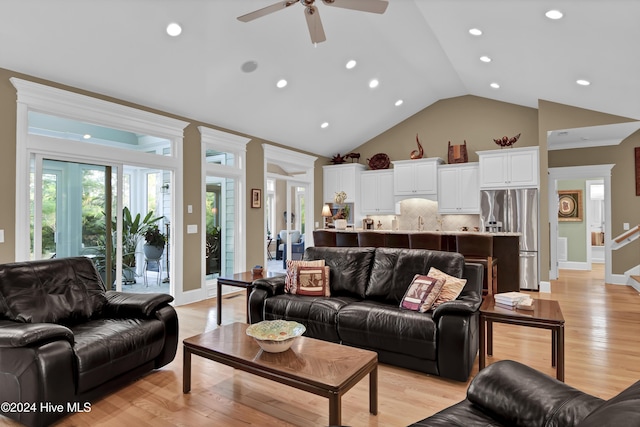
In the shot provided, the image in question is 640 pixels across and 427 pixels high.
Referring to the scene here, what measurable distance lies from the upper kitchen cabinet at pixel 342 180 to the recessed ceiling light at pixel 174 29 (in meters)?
5.04

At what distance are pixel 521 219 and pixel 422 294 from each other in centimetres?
430

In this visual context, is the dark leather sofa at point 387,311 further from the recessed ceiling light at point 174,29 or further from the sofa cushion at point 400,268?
the recessed ceiling light at point 174,29

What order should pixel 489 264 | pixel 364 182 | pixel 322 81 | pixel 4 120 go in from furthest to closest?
pixel 364 182, pixel 322 81, pixel 489 264, pixel 4 120

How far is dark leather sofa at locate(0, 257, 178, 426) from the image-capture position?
215 cm

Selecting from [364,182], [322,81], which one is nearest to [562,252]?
[364,182]

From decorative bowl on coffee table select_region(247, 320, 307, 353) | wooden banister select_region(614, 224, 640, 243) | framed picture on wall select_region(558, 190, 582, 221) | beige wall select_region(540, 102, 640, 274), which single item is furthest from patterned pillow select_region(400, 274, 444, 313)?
framed picture on wall select_region(558, 190, 582, 221)

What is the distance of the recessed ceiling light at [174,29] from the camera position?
12.5ft

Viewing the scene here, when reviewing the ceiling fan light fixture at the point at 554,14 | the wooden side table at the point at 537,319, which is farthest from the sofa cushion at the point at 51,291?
the ceiling fan light fixture at the point at 554,14

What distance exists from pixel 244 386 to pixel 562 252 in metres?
8.94

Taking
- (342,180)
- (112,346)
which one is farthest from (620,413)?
(342,180)

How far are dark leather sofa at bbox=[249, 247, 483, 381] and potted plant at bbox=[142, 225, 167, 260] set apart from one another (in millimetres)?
3054

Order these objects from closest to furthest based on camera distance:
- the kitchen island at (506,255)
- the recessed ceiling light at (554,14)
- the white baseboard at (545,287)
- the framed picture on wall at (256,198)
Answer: the recessed ceiling light at (554,14), the kitchen island at (506,255), the white baseboard at (545,287), the framed picture on wall at (256,198)

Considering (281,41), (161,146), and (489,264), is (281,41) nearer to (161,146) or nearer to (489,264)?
(161,146)

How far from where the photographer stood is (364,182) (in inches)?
334
